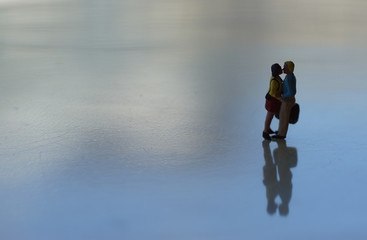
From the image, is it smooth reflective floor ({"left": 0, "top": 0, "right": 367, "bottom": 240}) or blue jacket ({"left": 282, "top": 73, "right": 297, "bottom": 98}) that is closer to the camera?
smooth reflective floor ({"left": 0, "top": 0, "right": 367, "bottom": 240})

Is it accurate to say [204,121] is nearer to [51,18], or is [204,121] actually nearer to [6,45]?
[6,45]

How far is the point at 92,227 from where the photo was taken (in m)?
3.05

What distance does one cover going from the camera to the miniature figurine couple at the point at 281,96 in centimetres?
418

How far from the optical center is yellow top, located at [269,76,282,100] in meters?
4.24

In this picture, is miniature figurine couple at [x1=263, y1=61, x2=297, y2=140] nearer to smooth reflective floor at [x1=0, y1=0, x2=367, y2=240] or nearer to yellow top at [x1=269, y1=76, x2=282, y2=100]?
yellow top at [x1=269, y1=76, x2=282, y2=100]

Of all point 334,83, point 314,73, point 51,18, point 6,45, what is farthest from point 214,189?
point 51,18

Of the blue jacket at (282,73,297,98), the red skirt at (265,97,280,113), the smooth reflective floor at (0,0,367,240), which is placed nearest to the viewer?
the smooth reflective floor at (0,0,367,240)

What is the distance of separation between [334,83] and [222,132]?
7.66ft

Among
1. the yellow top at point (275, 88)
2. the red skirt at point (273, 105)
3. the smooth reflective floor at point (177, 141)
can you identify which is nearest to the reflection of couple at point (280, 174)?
the smooth reflective floor at point (177, 141)

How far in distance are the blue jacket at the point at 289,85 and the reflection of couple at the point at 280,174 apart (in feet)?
1.52

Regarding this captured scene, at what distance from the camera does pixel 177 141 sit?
4477 mm

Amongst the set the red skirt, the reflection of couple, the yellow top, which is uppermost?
the yellow top

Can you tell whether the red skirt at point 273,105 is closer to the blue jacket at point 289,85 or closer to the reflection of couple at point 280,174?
the blue jacket at point 289,85

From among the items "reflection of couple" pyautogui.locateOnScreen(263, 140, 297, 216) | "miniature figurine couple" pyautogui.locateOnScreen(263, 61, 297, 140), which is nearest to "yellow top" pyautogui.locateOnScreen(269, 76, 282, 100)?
"miniature figurine couple" pyautogui.locateOnScreen(263, 61, 297, 140)
